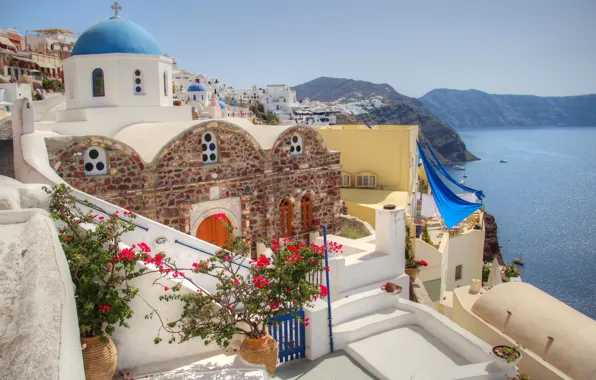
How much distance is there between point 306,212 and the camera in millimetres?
13969

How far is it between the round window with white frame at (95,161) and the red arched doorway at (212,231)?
2.71 metres

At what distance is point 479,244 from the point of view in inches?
770

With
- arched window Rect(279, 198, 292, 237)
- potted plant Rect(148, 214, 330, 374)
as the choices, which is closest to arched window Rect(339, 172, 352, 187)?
arched window Rect(279, 198, 292, 237)

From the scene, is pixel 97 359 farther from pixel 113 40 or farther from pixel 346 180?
pixel 346 180

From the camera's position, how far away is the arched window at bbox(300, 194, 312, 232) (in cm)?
1387

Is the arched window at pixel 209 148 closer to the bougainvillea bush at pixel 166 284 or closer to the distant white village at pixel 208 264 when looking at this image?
the distant white village at pixel 208 264

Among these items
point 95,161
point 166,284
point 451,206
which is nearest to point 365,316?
point 166,284

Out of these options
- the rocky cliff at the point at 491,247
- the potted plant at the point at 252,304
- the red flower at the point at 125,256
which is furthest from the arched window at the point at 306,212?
the rocky cliff at the point at 491,247

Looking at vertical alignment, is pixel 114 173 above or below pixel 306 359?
above

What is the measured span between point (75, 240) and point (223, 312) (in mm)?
1885

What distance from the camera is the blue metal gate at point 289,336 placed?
260 inches

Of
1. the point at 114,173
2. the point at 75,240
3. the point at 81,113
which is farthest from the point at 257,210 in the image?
the point at 75,240

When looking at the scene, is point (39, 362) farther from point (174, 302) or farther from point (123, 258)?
point (174, 302)

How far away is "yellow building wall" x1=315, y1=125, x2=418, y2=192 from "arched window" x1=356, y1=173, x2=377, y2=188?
0.53 ft
